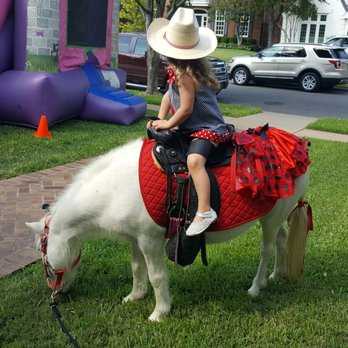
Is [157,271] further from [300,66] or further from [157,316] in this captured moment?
[300,66]

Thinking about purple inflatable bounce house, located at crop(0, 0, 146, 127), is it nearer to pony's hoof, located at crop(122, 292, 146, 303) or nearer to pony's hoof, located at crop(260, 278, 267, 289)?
pony's hoof, located at crop(122, 292, 146, 303)

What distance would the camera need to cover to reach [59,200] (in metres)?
3.49

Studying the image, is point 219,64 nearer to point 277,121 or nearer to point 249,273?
point 277,121

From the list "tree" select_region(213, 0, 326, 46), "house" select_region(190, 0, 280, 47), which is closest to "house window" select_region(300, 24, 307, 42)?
"house" select_region(190, 0, 280, 47)

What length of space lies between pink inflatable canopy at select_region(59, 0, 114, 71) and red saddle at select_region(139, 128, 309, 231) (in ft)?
24.2

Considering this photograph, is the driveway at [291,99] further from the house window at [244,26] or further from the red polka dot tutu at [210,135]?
the house window at [244,26]

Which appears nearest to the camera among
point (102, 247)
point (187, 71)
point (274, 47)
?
point (187, 71)

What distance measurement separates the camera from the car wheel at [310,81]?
20953 millimetres

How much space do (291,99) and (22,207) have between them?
14.3 m

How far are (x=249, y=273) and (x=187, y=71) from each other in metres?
1.96

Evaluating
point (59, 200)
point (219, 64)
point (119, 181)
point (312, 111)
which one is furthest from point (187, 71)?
point (219, 64)

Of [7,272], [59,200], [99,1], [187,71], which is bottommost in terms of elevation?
[7,272]

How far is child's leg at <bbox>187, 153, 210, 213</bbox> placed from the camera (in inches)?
130

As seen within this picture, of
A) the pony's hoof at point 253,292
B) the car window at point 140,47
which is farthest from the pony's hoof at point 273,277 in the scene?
the car window at point 140,47
